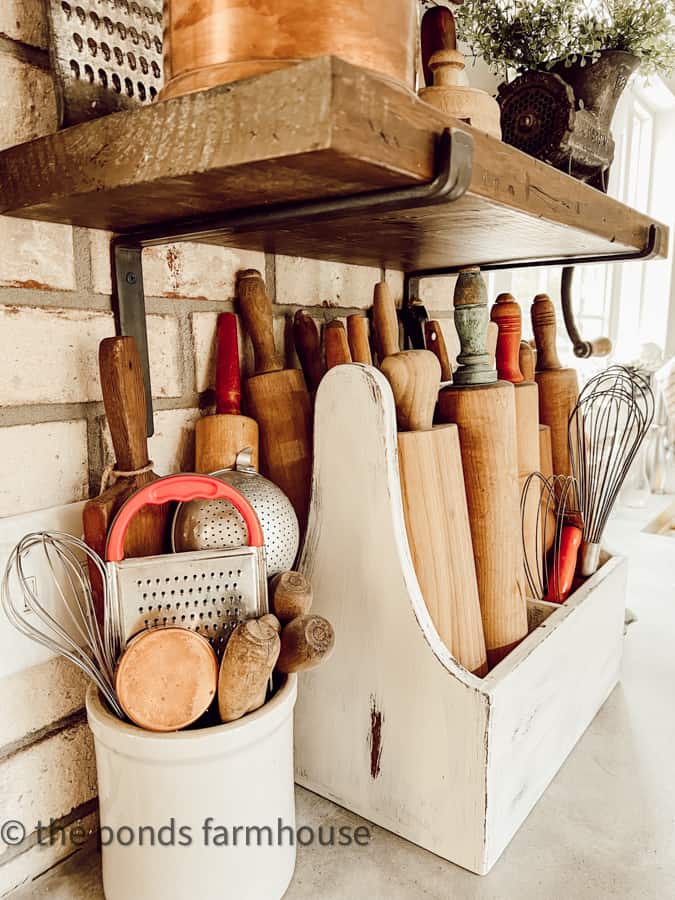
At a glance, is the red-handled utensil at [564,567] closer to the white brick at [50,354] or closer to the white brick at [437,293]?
the white brick at [437,293]

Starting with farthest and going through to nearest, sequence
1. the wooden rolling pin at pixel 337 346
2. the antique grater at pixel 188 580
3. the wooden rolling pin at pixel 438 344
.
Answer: the wooden rolling pin at pixel 438 344, the wooden rolling pin at pixel 337 346, the antique grater at pixel 188 580

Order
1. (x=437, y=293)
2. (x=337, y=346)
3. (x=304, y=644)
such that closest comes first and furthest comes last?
(x=304, y=644) < (x=337, y=346) < (x=437, y=293)

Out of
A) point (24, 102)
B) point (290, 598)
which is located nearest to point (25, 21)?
point (24, 102)

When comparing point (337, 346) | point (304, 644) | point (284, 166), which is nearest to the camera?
point (284, 166)

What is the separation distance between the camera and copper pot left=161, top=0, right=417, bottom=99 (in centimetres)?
34

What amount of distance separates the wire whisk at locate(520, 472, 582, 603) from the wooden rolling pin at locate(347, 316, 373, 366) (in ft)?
0.68

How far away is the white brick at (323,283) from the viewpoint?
696 millimetres

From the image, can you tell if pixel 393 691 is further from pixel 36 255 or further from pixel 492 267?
pixel 492 267

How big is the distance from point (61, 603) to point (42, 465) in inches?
4.0

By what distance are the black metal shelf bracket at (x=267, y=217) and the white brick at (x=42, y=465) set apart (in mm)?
69

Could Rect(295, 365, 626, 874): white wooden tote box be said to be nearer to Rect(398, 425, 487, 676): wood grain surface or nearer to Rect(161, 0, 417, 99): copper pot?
Rect(398, 425, 487, 676): wood grain surface

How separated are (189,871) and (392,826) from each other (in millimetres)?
177

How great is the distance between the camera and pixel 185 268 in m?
0.58

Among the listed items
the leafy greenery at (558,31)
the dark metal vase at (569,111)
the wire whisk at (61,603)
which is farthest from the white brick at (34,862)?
the leafy greenery at (558,31)
